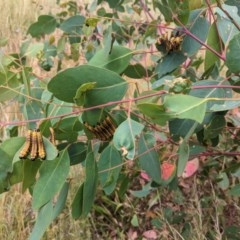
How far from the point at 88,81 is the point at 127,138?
122mm

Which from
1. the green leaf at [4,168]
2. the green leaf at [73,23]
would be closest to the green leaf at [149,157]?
the green leaf at [4,168]

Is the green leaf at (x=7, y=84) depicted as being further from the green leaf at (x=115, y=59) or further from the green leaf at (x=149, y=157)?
the green leaf at (x=149, y=157)

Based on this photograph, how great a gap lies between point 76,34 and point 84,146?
0.69 metres

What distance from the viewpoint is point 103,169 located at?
1.06 meters

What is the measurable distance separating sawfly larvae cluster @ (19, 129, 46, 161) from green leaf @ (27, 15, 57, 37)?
37.9 inches

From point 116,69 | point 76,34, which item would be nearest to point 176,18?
point 116,69

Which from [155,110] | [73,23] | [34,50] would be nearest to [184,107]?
[155,110]

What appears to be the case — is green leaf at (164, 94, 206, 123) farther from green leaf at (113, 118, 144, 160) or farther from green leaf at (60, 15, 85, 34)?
green leaf at (60, 15, 85, 34)

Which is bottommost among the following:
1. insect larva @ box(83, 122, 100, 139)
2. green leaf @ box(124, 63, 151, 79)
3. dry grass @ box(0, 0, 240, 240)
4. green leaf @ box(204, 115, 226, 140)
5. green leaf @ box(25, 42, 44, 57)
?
dry grass @ box(0, 0, 240, 240)

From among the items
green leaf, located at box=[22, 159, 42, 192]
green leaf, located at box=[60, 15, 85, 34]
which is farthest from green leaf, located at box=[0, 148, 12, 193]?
green leaf, located at box=[60, 15, 85, 34]

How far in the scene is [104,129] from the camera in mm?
882

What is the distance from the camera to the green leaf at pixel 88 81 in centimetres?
79

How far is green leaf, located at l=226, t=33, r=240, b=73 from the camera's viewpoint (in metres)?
0.84

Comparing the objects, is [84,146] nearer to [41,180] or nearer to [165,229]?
[41,180]
